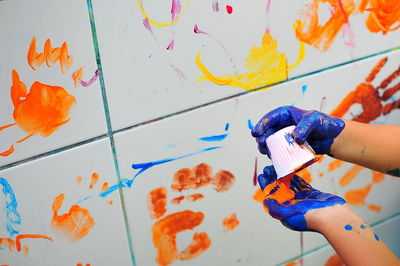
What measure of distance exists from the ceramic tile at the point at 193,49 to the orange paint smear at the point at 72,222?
24 cm

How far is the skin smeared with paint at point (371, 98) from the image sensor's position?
1408 mm

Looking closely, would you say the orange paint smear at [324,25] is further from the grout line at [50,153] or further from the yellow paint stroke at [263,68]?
the grout line at [50,153]

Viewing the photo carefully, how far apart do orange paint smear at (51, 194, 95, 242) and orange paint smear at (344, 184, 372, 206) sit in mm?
885

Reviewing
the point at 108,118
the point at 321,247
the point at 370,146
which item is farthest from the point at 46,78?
the point at 321,247

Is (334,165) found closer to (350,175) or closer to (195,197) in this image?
(350,175)

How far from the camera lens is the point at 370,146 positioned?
1.18 metres

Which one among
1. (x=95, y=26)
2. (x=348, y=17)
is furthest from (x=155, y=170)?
(x=348, y=17)

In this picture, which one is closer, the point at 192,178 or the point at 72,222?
the point at 72,222

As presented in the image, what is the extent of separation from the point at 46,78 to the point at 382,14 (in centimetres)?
98

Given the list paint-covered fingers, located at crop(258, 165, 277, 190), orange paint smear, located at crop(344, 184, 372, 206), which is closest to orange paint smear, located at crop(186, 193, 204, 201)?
paint-covered fingers, located at crop(258, 165, 277, 190)

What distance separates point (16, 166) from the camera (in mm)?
1044

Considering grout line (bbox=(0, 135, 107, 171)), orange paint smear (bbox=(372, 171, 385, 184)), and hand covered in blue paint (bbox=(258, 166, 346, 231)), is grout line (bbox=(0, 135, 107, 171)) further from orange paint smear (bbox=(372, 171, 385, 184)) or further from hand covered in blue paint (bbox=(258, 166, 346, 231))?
orange paint smear (bbox=(372, 171, 385, 184))

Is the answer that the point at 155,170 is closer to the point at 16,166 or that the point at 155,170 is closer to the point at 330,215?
the point at 16,166

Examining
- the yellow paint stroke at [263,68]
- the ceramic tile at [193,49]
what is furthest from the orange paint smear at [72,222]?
the yellow paint stroke at [263,68]
